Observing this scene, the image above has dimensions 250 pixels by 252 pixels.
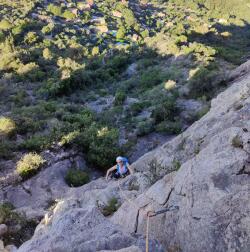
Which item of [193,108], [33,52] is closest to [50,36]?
[33,52]

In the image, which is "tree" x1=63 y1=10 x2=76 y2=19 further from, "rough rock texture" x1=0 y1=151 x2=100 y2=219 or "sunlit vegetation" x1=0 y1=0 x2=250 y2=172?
"rough rock texture" x1=0 y1=151 x2=100 y2=219

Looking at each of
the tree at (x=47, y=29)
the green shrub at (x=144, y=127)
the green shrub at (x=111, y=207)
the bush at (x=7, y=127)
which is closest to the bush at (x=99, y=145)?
the green shrub at (x=144, y=127)

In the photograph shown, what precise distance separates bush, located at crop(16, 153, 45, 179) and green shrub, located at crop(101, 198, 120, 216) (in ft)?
20.4

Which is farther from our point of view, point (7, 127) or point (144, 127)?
point (144, 127)

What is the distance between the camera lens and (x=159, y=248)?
5.95 m

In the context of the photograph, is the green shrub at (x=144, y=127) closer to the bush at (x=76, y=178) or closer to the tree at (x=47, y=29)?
the bush at (x=76, y=178)

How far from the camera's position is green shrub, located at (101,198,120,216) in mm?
9486

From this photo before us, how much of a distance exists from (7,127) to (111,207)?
35.1 ft

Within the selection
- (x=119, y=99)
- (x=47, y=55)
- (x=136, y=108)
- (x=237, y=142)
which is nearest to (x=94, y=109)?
(x=119, y=99)

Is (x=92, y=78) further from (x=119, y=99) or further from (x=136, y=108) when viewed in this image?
(x=136, y=108)

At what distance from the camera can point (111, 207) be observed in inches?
379

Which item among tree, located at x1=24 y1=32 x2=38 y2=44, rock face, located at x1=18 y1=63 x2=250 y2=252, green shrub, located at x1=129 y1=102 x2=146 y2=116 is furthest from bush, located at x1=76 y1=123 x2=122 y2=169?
tree, located at x1=24 y1=32 x2=38 y2=44

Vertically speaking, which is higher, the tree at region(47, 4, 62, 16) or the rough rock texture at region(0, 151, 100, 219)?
the rough rock texture at region(0, 151, 100, 219)

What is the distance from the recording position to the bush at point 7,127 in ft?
60.1
